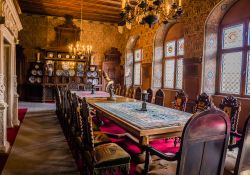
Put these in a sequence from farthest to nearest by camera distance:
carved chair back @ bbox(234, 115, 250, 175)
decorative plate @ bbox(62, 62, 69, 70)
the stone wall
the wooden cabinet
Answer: the wooden cabinet → decorative plate @ bbox(62, 62, 69, 70) → the stone wall → carved chair back @ bbox(234, 115, 250, 175)

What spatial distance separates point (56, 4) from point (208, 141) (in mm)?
8349

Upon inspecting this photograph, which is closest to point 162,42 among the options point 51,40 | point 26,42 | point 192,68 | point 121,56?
point 192,68

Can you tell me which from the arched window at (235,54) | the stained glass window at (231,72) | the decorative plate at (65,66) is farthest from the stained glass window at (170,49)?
the decorative plate at (65,66)

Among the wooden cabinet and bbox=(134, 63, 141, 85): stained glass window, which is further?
the wooden cabinet

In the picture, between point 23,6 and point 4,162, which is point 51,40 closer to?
point 23,6

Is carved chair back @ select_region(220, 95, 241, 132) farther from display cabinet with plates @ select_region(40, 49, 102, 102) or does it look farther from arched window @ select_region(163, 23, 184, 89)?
display cabinet with plates @ select_region(40, 49, 102, 102)

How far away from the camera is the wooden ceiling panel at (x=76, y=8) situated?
8008 millimetres

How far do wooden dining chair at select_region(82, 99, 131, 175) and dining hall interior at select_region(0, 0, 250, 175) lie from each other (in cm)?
1

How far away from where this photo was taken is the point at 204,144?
1.53 m

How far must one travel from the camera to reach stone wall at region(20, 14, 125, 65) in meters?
9.82

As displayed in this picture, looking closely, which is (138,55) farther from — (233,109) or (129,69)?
(233,109)

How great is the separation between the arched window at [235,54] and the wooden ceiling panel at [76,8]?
13.5 feet

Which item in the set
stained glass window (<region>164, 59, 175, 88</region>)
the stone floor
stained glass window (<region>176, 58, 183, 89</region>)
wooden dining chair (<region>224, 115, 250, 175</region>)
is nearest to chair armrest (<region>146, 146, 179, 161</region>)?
wooden dining chair (<region>224, 115, 250, 175</region>)

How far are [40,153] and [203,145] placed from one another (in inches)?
110
